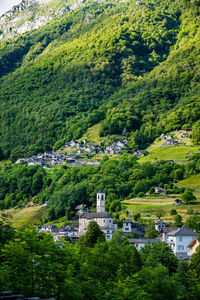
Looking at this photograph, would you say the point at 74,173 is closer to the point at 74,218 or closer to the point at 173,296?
the point at 74,218

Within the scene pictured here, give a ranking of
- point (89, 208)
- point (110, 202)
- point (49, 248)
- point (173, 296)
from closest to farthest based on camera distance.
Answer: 1. point (49, 248)
2. point (173, 296)
3. point (110, 202)
4. point (89, 208)

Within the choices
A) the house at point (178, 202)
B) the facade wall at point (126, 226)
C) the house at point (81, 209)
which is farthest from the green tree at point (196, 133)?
the facade wall at point (126, 226)

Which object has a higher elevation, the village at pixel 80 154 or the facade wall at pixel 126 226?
the facade wall at pixel 126 226

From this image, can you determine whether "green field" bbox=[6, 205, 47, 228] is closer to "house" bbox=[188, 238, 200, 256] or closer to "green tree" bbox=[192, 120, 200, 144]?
"green tree" bbox=[192, 120, 200, 144]

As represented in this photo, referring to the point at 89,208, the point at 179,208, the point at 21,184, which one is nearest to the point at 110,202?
the point at 89,208

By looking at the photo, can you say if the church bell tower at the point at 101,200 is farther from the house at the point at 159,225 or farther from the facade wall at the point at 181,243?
the facade wall at the point at 181,243

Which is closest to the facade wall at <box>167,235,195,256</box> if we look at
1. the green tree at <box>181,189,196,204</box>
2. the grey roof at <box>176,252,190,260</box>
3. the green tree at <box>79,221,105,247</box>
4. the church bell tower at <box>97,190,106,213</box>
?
the grey roof at <box>176,252,190,260</box>
